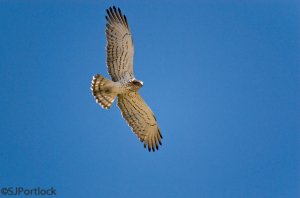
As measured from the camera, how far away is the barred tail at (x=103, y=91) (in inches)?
446

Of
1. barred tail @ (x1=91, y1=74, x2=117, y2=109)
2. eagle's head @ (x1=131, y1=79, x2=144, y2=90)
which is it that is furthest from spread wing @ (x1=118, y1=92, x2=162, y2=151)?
eagle's head @ (x1=131, y1=79, x2=144, y2=90)

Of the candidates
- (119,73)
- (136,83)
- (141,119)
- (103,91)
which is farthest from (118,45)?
(141,119)

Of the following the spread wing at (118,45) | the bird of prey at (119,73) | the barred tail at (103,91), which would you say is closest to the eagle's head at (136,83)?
the bird of prey at (119,73)

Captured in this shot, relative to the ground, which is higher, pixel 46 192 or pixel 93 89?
pixel 93 89

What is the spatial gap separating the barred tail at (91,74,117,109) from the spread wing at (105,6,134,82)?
206 mm

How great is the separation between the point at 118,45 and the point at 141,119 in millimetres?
1678

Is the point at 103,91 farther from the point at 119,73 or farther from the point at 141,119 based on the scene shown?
the point at 141,119

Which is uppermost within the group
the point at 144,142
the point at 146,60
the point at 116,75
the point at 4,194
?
the point at 146,60

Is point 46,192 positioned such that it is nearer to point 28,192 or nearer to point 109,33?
point 28,192

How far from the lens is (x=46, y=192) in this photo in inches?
417

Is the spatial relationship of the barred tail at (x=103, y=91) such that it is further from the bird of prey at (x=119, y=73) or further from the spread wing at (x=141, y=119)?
the spread wing at (x=141, y=119)

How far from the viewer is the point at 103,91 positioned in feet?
37.4

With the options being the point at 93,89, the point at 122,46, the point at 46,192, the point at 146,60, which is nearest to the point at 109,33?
the point at 122,46

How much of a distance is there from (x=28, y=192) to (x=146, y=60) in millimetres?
29788
